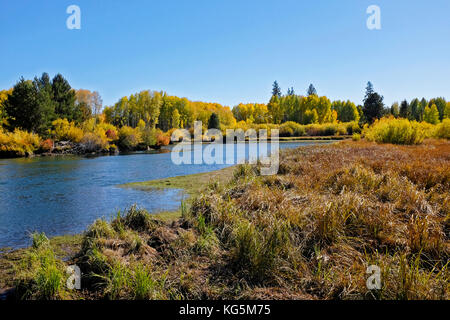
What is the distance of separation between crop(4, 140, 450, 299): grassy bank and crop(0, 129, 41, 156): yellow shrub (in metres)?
26.8

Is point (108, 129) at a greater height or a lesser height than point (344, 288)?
greater

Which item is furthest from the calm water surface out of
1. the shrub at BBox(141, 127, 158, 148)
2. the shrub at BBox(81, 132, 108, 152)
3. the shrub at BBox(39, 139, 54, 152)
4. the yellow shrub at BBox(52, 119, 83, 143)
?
the shrub at BBox(141, 127, 158, 148)

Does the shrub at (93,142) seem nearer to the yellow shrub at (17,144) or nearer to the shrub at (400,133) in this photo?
the yellow shrub at (17,144)

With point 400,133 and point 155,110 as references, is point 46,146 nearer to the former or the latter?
point 400,133

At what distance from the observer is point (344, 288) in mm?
3211

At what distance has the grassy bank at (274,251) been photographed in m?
3.35

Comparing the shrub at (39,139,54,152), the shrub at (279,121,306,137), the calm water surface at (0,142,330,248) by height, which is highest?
the shrub at (279,121,306,137)

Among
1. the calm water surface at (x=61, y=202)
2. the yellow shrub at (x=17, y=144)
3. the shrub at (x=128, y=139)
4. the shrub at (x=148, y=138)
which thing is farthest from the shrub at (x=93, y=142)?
→ the calm water surface at (x=61, y=202)

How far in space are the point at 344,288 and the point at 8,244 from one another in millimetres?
5710

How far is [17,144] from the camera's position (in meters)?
26.5

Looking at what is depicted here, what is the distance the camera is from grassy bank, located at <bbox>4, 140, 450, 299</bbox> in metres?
3.35

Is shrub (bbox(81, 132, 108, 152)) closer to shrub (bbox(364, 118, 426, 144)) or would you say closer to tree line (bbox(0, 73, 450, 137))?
tree line (bbox(0, 73, 450, 137))
